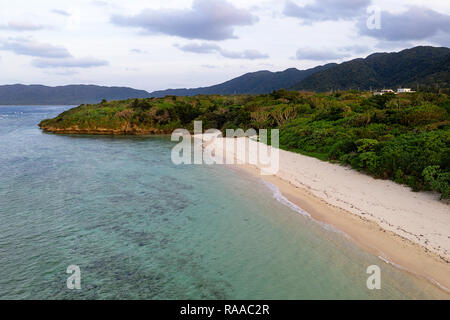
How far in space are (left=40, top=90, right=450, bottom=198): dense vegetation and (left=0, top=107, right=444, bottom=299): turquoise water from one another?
7808mm

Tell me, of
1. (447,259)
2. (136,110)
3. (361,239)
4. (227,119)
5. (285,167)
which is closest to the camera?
(447,259)

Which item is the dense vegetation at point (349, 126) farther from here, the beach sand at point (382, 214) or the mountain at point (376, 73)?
the mountain at point (376, 73)

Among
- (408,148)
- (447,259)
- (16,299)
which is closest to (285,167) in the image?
(408,148)

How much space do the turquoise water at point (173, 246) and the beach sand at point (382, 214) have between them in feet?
2.40

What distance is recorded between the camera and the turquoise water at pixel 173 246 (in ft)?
29.4

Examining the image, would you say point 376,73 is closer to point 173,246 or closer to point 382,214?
point 382,214

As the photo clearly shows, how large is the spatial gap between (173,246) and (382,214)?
32.6 ft

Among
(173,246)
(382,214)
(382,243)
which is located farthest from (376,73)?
(173,246)

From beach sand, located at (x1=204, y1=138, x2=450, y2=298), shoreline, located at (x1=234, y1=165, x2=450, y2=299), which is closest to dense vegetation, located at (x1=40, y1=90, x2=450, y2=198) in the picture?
beach sand, located at (x1=204, y1=138, x2=450, y2=298)

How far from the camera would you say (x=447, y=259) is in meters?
9.58

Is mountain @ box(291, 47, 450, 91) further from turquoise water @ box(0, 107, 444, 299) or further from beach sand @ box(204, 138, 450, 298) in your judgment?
turquoise water @ box(0, 107, 444, 299)
